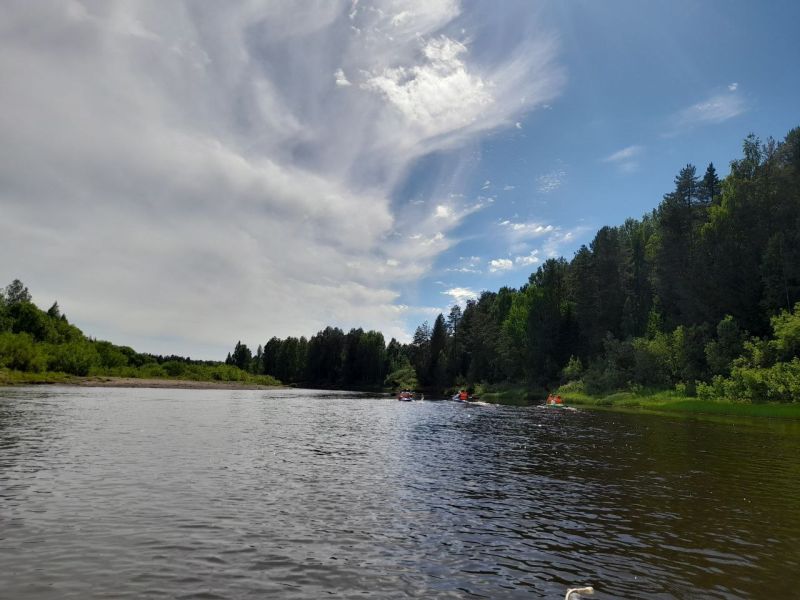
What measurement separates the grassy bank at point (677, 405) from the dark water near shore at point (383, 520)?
109 ft

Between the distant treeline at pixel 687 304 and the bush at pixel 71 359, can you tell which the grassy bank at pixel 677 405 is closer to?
the distant treeline at pixel 687 304

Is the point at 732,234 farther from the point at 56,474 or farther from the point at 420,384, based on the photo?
the point at 420,384

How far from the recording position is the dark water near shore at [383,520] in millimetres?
10109

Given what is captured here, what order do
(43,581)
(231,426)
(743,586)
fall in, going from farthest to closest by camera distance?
(231,426) → (743,586) → (43,581)

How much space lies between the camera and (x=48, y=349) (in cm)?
11619

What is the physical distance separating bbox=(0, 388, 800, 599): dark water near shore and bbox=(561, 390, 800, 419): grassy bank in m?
33.2

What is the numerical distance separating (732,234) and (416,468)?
8461 centimetres

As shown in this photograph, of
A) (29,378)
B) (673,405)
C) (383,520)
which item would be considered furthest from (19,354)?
(673,405)

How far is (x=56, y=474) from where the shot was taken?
61.2ft

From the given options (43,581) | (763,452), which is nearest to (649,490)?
(763,452)

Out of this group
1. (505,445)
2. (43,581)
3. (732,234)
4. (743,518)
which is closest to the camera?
(43,581)

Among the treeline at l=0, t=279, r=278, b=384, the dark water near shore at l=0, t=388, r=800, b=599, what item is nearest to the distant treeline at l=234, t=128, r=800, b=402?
the dark water near shore at l=0, t=388, r=800, b=599

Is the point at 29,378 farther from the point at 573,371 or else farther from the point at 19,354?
the point at 573,371

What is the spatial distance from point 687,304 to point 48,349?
143037mm
